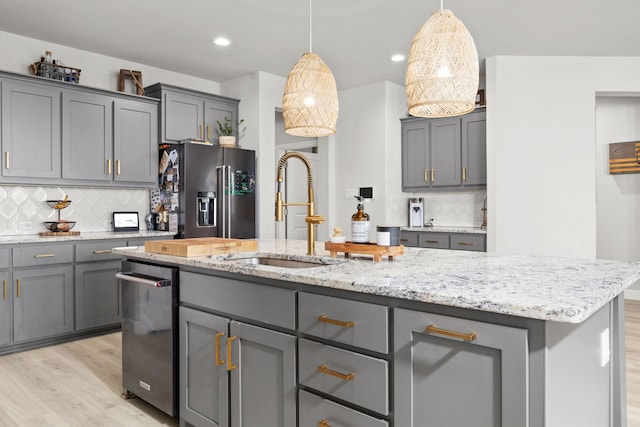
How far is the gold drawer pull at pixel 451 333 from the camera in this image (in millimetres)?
1278

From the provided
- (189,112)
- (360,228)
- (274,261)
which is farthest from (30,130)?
(360,228)

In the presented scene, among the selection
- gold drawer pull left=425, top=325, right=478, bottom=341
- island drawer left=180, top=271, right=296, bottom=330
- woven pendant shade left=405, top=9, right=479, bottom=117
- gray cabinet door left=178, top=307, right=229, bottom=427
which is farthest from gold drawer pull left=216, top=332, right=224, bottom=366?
woven pendant shade left=405, top=9, right=479, bottom=117

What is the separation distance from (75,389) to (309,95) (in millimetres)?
2334

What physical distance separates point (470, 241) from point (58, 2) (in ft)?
13.9

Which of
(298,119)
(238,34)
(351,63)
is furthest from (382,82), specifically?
(298,119)

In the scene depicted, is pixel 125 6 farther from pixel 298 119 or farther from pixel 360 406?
pixel 360 406

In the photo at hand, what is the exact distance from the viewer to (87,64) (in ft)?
14.8

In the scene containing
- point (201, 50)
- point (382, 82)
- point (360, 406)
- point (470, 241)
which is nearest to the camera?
point (360, 406)

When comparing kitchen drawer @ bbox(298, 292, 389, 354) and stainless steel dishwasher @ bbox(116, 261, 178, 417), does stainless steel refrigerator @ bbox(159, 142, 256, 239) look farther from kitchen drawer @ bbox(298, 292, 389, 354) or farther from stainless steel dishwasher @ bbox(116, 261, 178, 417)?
kitchen drawer @ bbox(298, 292, 389, 354)

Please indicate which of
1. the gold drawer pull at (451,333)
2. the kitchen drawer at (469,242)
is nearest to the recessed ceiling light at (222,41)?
the kitchen drawer at (469,242)

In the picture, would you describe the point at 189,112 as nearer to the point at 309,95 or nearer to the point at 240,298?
the point at 309,95

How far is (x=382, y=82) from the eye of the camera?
18.0ft

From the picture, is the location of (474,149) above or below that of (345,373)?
above

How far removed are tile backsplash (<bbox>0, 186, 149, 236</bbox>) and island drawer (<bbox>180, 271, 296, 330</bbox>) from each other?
2.66 meters
